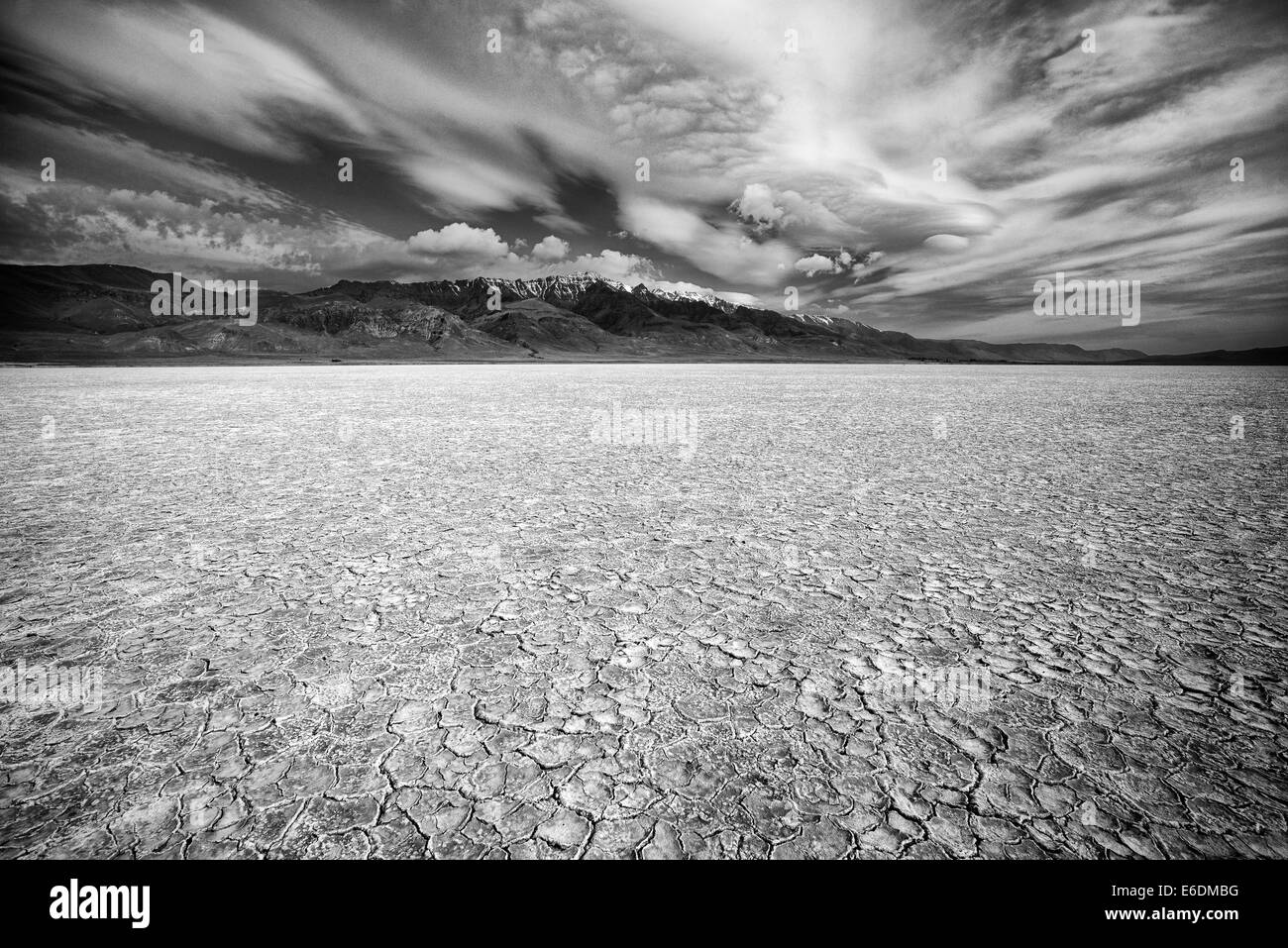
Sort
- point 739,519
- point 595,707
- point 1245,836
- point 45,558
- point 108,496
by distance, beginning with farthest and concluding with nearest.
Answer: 1. point 108,496
2. point 739,519
3. point 45,558
4. point 595,707
5. point 1245,836

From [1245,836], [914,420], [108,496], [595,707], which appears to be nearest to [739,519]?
[595,707]

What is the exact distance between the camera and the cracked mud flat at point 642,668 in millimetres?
2393

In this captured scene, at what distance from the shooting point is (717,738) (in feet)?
9.61

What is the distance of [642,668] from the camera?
11.9 feet

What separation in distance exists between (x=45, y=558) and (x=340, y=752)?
5.31 m

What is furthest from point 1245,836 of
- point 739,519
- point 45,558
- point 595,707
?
point 45,558

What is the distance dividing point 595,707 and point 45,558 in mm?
6280

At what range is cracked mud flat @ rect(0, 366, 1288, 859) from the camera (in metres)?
2.39

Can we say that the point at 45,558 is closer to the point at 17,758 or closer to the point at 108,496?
the point at 108,496

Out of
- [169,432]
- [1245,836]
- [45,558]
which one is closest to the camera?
[1245,836]
